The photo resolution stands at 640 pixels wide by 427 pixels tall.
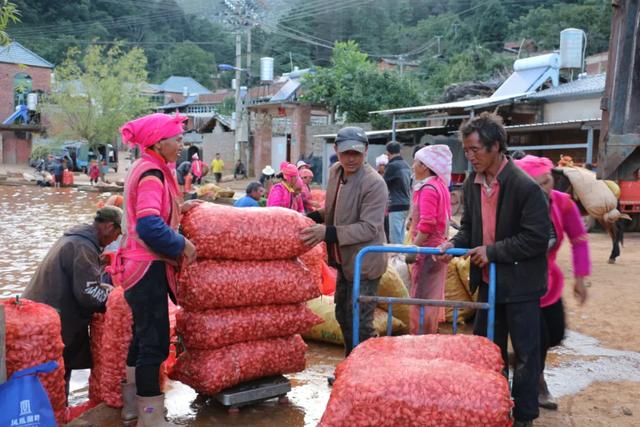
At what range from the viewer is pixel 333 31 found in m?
67.2

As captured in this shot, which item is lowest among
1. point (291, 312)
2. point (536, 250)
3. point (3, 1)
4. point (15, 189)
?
point (15, 189)

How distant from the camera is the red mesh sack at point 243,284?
3824mm

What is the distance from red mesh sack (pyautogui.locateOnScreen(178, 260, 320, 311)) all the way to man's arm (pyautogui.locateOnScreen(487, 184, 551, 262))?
4.42 ft

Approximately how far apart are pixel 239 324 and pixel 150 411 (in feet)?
2.36

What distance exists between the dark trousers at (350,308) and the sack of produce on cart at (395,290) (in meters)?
1.32

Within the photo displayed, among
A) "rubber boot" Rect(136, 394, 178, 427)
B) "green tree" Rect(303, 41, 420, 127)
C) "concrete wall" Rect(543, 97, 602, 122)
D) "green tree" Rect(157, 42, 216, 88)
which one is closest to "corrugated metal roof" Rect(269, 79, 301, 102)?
"green tree" Rect(303, 41, 420, 127)

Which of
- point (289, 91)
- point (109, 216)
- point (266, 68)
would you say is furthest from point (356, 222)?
point (266, 68)

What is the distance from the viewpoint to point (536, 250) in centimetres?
336

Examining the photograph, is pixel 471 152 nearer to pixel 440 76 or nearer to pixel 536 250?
pixel 536 250

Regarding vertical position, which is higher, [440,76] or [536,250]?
[440,76]

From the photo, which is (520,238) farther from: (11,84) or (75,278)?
(11,84)

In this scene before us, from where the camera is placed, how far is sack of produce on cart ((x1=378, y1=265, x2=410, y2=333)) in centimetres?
595

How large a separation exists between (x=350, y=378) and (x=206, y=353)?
4.41 ft

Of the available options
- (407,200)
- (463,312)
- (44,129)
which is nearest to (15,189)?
(44,129)
